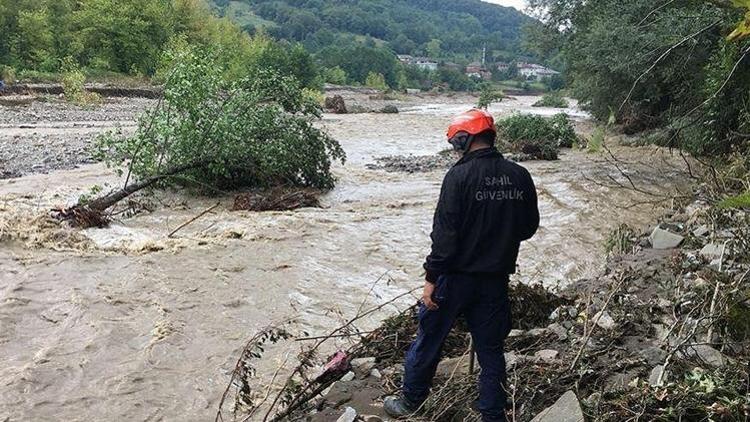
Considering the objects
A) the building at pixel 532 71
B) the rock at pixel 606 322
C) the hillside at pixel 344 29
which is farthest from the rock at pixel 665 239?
the building at pixel 532 71

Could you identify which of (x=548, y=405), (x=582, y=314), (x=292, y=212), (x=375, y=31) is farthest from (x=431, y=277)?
(x=375, y=31)

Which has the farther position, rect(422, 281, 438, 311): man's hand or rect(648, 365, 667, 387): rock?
rect(422, 281, 438, 311): man's hand

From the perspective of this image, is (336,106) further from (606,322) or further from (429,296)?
(429,296)

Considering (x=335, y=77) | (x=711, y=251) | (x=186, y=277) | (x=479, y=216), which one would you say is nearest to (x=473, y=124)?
(x=479, y=216)

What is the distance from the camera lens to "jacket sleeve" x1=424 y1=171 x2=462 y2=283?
350 centimetres

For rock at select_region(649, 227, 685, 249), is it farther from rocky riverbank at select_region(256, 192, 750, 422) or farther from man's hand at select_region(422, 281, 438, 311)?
man's hand at select_region(422, 281, 438, 311)

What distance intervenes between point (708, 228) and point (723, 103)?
26.1 feet

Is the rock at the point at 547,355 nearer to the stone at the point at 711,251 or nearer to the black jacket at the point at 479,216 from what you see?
the black jacket at the point at 479,216

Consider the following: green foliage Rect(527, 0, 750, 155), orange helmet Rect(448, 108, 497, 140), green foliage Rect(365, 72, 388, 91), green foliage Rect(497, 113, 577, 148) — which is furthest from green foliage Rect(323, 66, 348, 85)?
orange helmet Rect(448, 108, 497, 140)

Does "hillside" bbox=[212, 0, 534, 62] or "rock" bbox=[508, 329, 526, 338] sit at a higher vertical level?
"hillside" bbox=[212, 0, 534, 62]

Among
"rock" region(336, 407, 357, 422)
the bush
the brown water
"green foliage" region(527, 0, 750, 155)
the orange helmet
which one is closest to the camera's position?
the orange helmet

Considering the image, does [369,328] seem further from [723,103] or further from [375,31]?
[375,31]

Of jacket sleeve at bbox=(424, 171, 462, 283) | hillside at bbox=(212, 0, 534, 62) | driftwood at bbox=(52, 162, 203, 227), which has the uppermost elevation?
hillside at bbox=(212, 0, 534, 62)

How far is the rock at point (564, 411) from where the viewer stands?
322cm
